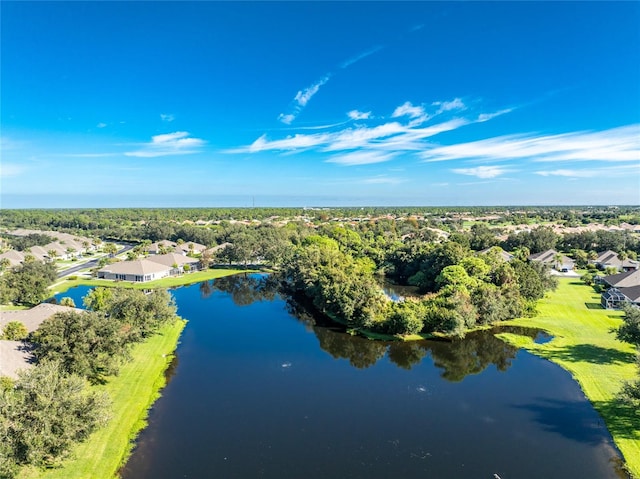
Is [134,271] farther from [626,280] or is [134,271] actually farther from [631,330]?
[626,280]

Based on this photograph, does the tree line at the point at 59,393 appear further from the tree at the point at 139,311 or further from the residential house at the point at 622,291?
the residential house at the point at 622,291

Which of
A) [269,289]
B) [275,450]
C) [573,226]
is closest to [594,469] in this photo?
[275,450]

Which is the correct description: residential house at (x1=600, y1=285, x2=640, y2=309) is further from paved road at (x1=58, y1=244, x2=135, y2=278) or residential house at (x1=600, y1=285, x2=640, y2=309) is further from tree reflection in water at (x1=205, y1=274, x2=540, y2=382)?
paved road at (x1=58, y1=244, x2=135, y2=278)

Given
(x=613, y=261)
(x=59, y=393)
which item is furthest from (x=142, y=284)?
(x=613, y=261)

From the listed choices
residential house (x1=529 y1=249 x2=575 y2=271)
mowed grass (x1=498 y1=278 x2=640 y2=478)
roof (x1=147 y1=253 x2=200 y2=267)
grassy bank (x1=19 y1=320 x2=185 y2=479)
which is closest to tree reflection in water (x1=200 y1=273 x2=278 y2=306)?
roof (x1=147 y1=253 x2=200 y2=267)

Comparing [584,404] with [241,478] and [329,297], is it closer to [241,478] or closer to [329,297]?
[241,478]

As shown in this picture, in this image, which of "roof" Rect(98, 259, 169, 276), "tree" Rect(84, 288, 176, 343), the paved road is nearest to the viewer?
→ "tree" Rect(84, 288, 176, 343)
